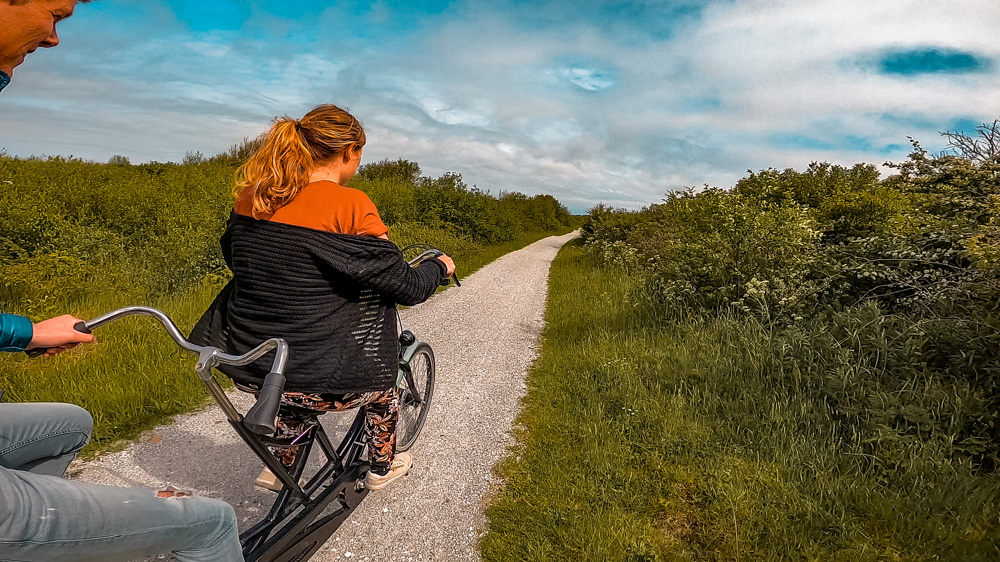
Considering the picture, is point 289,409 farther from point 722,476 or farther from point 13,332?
point 722,476

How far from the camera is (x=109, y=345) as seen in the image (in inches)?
205

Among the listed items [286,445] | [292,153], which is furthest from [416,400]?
[292,153]

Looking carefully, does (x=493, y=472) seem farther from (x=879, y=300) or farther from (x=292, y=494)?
(x=879, y=300)

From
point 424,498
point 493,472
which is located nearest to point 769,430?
point 493,472

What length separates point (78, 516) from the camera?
128 centimetres

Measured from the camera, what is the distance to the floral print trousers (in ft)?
8.30

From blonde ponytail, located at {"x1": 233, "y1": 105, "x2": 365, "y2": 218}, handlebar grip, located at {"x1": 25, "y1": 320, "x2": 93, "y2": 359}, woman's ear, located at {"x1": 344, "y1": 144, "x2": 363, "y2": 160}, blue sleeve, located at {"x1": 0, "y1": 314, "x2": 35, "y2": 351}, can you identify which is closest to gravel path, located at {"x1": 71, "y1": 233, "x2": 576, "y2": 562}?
handlebar grip, located at {"x1": 25, "y1": 320, "x2": 93, "y2": 359}

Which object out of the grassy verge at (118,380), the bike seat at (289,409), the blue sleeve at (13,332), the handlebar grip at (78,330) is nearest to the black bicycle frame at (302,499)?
the bike seat at (289,409)

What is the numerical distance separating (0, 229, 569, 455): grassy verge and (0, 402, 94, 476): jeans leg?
2287 millimetres

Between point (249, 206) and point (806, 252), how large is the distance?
6081mm

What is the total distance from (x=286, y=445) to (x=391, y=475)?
86cm

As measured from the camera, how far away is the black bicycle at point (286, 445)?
1.73 metres

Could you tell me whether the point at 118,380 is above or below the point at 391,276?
below

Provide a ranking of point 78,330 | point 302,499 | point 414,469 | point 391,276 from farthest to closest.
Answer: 1. point 414,469
2. point 302,499
3. point 391,276
4. point 78,330
